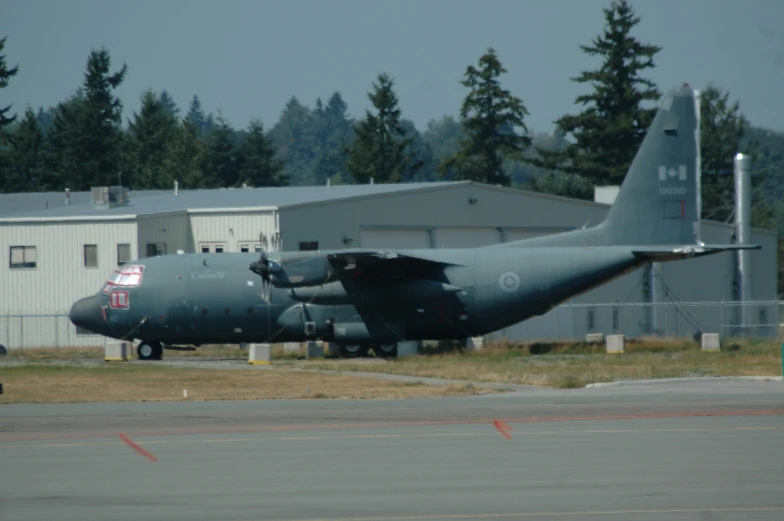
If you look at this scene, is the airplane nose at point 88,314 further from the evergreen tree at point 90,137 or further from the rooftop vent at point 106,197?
the evergreen tree at point 90,137

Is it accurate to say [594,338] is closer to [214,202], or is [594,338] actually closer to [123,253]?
[214,202]

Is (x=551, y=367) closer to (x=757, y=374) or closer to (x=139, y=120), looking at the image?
(x=757, y=374)

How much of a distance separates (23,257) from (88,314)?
8.99 m

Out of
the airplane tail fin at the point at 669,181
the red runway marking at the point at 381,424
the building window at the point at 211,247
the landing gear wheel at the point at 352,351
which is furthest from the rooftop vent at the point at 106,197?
the red runway marking at the point at 381,424

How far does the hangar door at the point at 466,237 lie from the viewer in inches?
→ 1799

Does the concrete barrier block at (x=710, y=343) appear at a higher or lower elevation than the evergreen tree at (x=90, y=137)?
lower


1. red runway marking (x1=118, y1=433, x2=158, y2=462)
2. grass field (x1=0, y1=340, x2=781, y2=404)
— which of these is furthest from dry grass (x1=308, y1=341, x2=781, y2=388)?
red runway marking (x1=118, y1=433, x2=158, y2=462)

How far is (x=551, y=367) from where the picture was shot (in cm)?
2927

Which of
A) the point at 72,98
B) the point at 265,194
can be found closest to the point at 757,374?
the point at 265,194

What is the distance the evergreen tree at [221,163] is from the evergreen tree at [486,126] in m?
21.1

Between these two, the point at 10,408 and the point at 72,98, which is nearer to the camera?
the point at 10,408

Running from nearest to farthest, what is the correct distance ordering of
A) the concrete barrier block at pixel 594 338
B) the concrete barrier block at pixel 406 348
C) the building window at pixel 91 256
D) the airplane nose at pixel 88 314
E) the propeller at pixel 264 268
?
the propeller at pixel 264 268 < the concrete barrier block at pixel 406 348 < the airplane nose at pixel 88 314 < the concrete barrier block at pixel 594 338 < the building window at pixel 91 256

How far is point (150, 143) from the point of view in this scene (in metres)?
98.2

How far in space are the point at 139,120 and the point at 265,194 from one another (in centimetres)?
5630
